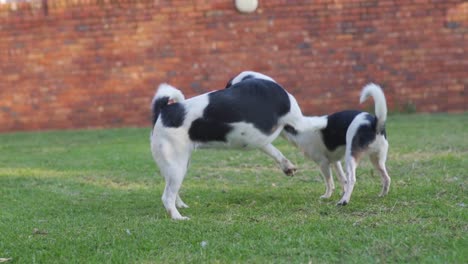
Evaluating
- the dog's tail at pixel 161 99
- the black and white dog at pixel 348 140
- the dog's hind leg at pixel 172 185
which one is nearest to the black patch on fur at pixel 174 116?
the dog's tail at pixel 161 99

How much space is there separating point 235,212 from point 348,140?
1294mm

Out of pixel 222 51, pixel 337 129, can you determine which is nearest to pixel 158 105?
pixel 337 129

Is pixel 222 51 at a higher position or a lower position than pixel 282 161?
lower

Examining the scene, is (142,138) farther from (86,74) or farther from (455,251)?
(455,251)

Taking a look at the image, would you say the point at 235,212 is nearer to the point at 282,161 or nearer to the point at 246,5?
the point at 282,161

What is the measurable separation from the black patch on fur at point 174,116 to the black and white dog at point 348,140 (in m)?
0.91

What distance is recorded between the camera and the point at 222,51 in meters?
15.2

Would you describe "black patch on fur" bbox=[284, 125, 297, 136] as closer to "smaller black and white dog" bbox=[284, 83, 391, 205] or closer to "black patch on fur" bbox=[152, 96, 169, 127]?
"smaller black and white dog" bbox=[284, 83, 391, 205]

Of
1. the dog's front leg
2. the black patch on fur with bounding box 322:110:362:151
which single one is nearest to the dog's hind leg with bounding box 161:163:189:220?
the dog's front leg

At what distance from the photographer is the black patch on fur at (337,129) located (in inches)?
273

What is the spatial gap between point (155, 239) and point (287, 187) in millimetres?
2693

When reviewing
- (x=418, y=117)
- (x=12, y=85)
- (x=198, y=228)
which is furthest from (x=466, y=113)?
(x=198, y=228)

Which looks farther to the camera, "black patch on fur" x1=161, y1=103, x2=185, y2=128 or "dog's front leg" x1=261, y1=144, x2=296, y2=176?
"dog's front leg" x1=261, y1=144, x2=296, y2=176

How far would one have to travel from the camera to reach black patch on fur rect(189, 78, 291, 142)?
629 centimetres
